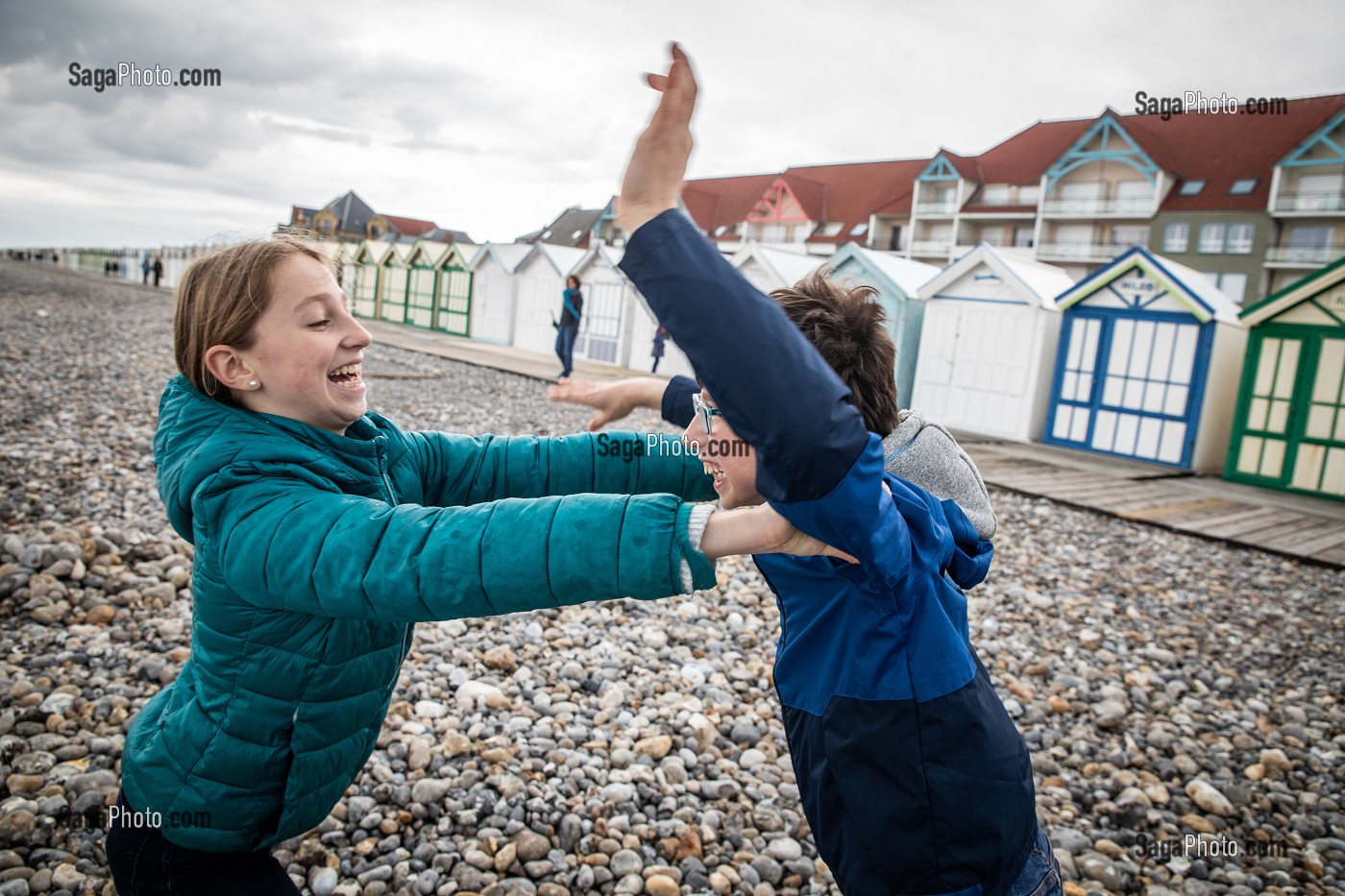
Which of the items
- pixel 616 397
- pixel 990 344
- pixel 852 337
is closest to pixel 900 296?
pixel 990 344

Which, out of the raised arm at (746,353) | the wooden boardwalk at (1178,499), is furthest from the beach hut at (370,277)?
the raised arm at (746,353)

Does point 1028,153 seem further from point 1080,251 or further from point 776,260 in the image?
point 776,260

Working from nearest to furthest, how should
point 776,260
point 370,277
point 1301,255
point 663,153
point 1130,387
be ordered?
point 663,153 → point 1130,387 → point 776,260 → point 1301,255 → point 370,277

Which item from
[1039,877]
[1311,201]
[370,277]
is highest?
[1311,201]

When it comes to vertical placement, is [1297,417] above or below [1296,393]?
below

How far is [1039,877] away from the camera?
1539 millimetres

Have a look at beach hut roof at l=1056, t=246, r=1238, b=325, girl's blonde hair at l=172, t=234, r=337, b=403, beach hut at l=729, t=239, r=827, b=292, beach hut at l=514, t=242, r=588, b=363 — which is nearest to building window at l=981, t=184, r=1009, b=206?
beach hut at l=514, t=242, r=588, b=363

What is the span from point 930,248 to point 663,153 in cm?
4769

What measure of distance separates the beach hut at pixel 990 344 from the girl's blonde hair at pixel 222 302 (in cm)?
1546

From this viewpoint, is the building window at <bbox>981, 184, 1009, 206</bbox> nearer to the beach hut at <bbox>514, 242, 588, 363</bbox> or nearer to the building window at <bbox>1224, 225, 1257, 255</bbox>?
the building window at <bbox>1224, 225, 1257, 255</bbox>

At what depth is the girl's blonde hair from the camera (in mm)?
1604

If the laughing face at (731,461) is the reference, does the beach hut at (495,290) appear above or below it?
above

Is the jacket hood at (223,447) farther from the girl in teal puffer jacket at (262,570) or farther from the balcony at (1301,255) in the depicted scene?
the balcony at (1301,255)

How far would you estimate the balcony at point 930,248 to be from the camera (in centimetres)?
4453
